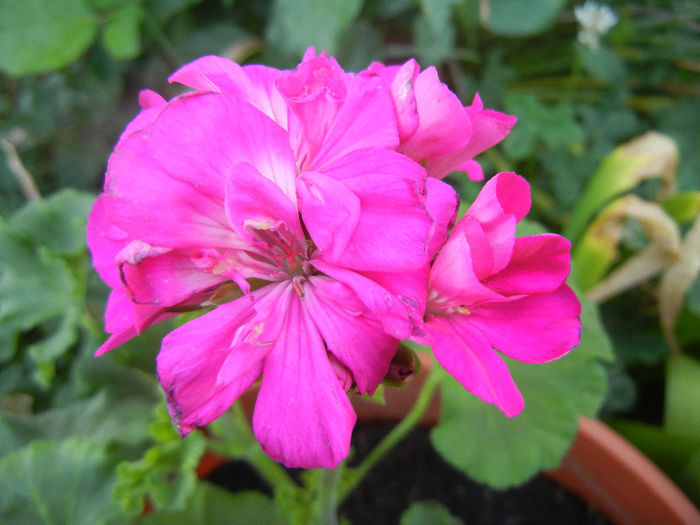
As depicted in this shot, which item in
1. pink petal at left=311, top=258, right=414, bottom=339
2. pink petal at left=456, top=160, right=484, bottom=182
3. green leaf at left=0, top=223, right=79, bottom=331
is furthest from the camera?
green leaf at left=0, top=223, right=79, bottom=331

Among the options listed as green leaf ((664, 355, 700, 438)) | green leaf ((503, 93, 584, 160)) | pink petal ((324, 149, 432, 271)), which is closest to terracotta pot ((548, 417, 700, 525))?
green leaf ((664, 355, 700, 438))

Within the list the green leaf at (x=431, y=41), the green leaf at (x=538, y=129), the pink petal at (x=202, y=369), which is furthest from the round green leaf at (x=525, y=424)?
the green leaf at (x=431, y=41)

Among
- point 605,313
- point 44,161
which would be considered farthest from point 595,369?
point 44,161

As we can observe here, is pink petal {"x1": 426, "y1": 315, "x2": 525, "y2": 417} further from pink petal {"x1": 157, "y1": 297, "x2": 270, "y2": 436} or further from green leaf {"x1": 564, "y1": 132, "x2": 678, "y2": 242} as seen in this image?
green leaf {"x1": 564, "y1": 132, "x2": 678, "y2": 242}

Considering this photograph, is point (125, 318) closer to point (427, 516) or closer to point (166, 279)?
point (166, 279)

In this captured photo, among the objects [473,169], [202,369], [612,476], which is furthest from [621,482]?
[202,369]

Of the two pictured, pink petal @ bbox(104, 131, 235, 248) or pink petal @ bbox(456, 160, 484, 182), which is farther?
pink petal @ bbox(456, 160, 484, 182)

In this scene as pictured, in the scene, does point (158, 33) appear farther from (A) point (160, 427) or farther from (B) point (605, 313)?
(B) point (605, 313)
